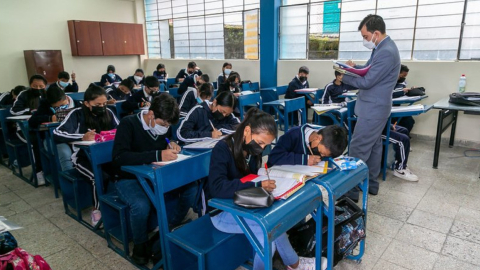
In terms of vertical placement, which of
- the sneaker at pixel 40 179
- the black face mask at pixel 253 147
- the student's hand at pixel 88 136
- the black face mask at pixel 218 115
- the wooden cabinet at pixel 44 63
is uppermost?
the wooden cabinet at pixel 44 63

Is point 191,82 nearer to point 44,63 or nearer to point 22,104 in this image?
point 22,104

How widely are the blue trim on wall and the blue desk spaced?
5.38 metres

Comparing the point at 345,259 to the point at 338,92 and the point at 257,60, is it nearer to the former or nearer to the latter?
the point at 338,92

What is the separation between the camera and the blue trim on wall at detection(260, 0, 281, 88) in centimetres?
630

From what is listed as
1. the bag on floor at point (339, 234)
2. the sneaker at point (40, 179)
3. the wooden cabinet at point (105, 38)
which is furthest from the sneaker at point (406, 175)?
the wooden cabinet at point (105, 38)

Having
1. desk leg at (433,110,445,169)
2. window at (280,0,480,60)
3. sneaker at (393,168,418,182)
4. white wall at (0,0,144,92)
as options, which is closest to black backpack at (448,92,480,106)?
desk leg at (433,110,445,169)

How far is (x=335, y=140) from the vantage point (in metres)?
1.84

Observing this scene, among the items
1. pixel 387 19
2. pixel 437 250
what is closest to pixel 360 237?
pixel 437 250

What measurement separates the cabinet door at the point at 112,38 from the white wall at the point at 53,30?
0.33m

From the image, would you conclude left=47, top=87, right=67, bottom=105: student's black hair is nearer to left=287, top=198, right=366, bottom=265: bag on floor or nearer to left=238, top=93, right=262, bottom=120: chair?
left=238, top=93, right=262, bottom=120: chair

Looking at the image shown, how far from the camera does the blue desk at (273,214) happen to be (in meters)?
1.20

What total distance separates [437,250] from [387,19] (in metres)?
4.23

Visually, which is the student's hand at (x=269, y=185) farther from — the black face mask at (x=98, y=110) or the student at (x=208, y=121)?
the black face mask at (x=98, y=110)

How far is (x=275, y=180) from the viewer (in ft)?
4.89
